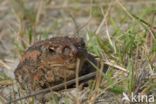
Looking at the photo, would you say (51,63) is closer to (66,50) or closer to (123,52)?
(66,50)

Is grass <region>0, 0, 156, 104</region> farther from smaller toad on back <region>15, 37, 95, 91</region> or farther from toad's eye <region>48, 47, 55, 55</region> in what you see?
toad's eye <region>48, 47, 55, 55</region>

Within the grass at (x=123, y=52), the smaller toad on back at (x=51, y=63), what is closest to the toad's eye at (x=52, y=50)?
the smaller toad on back at (x=51, y=63)

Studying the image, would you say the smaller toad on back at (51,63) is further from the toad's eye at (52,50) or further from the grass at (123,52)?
the grass at (123,52)

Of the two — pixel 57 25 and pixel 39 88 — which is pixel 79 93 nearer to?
pixel 39 88

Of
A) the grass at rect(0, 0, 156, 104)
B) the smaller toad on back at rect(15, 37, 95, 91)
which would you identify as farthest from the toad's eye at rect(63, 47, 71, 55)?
the grass at rect(0, 0, 156, 104)

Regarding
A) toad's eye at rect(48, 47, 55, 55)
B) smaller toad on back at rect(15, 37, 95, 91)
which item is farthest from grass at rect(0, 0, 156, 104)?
toad's eye at rect(48, 47, 55, 55)

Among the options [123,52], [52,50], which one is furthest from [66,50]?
[123,52]

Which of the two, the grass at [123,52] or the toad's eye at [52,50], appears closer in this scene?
the grass at [123,52]

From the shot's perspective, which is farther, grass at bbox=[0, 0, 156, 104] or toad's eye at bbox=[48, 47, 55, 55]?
toad's eye at bbox=[48, 47, 55, 55]

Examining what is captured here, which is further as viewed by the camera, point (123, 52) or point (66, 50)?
point (123, 52)
